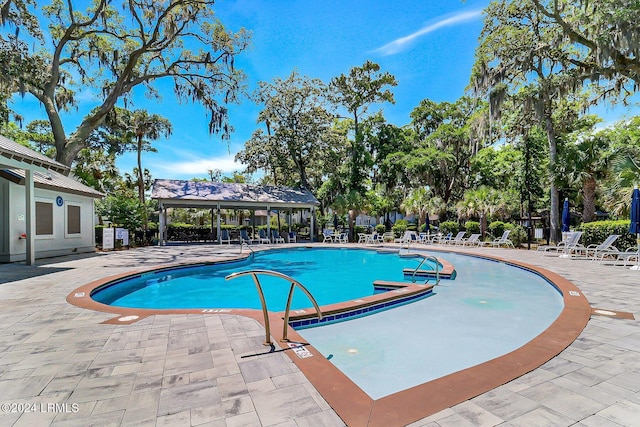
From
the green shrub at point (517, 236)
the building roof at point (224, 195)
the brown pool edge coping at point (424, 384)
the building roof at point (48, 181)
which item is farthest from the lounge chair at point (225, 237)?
the brown pool edge coping at point (424, 384)

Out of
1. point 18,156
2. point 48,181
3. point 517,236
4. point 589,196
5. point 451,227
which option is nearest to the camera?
point 18,156

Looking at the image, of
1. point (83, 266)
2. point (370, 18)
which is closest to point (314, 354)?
point (83, 266)

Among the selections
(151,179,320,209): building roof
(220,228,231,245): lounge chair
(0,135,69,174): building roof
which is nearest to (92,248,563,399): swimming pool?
(0,135,69,174): building roof

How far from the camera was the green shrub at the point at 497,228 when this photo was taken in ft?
57.9

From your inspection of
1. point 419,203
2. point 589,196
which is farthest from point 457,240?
point 589,196

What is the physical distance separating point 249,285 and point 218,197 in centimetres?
1124

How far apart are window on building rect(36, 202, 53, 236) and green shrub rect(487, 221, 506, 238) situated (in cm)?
2067

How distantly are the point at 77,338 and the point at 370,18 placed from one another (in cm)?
1490

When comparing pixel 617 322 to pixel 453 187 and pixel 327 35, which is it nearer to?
pixel 327 35

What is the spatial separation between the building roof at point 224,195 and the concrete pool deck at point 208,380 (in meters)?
14.2

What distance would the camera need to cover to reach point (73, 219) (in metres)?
12.8

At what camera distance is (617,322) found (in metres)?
4.08

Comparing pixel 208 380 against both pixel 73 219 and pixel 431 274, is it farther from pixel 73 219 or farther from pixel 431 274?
pixel 73 219

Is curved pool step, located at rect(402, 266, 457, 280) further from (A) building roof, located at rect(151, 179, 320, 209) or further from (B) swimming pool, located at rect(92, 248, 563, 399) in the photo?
(A) building roof, located at rect(151, 179, 320, 209)
